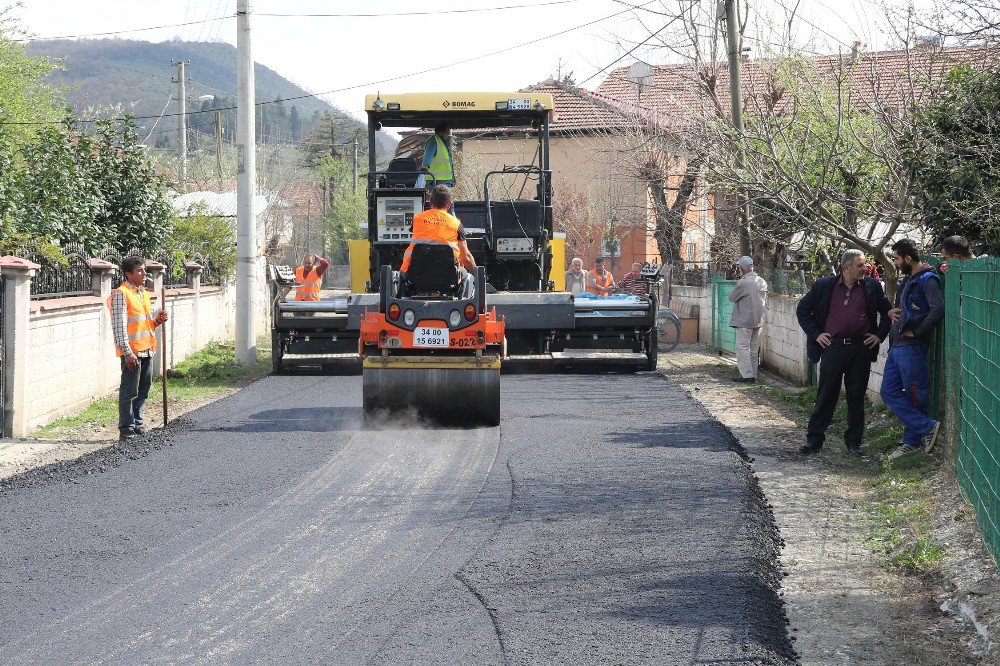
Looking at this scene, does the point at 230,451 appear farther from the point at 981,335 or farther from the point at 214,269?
the point at 214,269

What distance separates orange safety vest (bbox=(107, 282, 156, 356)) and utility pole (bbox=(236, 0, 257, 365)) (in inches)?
274

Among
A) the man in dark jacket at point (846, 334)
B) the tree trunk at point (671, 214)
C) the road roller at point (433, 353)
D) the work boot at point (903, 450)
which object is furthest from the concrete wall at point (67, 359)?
the tree trunk at point (671, 214)

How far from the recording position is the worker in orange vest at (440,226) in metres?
10.6

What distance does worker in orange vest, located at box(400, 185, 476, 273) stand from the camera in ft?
34.8

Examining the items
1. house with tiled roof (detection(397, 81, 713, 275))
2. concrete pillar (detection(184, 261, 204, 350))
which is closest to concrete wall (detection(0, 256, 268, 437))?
concrete pillar (detection(184, 261, 204, 350))

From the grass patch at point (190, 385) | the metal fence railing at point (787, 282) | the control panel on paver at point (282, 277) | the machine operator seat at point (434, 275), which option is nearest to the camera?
the machine operator seat at point (434, 275)

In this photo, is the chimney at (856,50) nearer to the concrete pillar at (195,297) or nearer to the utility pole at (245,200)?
the utility pole at (245,200)

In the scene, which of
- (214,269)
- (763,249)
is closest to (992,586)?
(763,249)

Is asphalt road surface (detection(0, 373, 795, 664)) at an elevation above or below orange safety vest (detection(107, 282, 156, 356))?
below

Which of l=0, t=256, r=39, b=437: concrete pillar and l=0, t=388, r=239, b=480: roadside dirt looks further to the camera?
l=0, t=256, r=39, b=437: concrete pillar

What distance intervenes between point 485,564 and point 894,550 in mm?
2394

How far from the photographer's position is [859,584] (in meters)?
5.95

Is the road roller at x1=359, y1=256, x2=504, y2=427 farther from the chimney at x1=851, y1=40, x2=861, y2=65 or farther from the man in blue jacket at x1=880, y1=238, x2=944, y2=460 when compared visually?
the chimney at x1=851, y1=40, x2=861, y2=65

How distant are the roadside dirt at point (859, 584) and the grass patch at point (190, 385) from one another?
21.7ft
